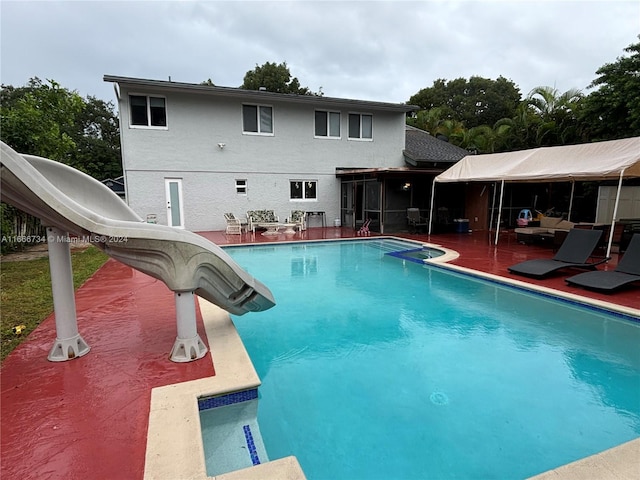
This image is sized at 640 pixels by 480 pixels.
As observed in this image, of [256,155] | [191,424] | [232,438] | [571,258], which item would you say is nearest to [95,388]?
[191,424]

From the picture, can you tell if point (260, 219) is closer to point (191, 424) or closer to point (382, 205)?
point (382, 205)

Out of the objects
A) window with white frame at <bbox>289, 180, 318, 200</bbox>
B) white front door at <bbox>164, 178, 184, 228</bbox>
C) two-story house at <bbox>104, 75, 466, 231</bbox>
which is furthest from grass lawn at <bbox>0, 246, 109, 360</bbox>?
window with white frame at <bbox>289, 180, 318, 200</bbox>

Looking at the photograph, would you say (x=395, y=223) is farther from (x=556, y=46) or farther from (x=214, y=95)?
(x=556, y=46)

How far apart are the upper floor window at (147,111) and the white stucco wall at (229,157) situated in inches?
8.8

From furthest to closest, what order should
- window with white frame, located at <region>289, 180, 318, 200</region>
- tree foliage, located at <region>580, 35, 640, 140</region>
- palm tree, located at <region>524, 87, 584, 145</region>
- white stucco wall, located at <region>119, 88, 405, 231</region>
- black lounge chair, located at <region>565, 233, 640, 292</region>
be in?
1. palm tree, located at <region>524, 87, 584, 145</region>
2. window with white frame, located at <region>289, 180, 318, 200</region>
3. white stucco wall, located at <region>119, 88, 405, 231</region>
4. tree foliage, located at <region>580, 35, 640, 140</region>
5. black lounge chair, located at <region>565, 233, 640, 292</region>

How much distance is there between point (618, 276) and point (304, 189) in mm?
12915

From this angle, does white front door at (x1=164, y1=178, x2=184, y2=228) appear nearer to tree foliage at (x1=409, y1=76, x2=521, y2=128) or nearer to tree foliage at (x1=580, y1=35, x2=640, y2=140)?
tree foliage at (x1=580, y1=35, x2=640, y2=140)

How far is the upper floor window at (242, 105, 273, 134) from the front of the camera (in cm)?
1603

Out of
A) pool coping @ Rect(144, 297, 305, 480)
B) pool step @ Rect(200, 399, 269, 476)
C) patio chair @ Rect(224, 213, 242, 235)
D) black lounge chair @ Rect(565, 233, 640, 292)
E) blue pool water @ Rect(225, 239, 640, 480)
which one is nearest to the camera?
pool coping @ Rect(144, 297, 305, 480)

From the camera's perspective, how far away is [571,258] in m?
8.00

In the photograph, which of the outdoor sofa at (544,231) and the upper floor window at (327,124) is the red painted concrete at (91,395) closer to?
the outdoor sofa at (544,231)

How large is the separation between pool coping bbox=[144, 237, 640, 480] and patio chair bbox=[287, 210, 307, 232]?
11.8m

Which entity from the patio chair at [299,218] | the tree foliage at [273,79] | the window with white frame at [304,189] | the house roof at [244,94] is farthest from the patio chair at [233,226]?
the tree foliage at [273,79]

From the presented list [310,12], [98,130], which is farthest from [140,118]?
[98,130]
